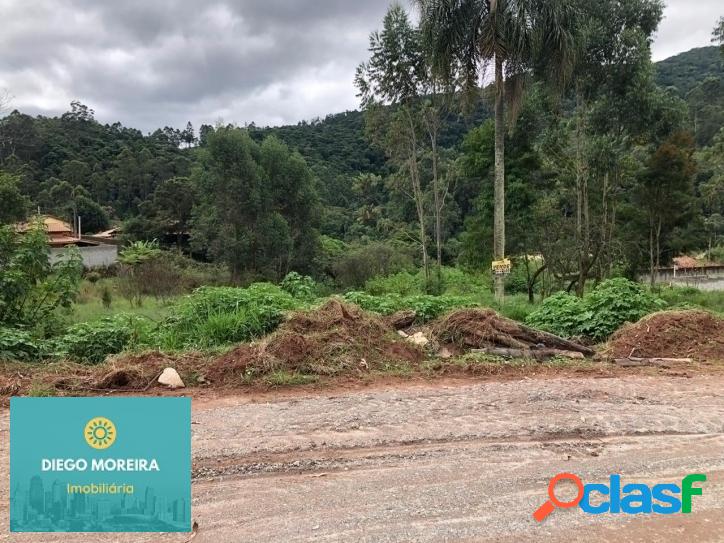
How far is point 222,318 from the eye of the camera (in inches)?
304

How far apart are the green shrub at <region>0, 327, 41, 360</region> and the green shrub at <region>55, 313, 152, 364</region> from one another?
0.31 m

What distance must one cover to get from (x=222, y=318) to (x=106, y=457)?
5872 mm

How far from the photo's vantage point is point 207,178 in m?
27.2

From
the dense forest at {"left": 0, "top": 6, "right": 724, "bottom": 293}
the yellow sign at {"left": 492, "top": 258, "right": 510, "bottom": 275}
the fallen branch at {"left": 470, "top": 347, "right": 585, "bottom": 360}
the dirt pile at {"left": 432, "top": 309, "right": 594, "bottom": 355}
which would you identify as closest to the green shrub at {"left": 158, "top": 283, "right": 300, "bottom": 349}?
the dirt pile at {"left": 432, "top": 309, "right": 594, "bottom": 355}

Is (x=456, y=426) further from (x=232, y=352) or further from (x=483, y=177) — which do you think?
(x=483, y=177)

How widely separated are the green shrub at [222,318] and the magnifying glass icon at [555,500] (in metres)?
5.01

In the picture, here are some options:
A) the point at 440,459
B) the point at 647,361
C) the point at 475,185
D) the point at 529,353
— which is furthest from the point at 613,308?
the point at 475,185

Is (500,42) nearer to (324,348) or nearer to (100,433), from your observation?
(324,348)

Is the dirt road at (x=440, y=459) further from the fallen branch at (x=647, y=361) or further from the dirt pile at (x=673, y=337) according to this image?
the dirt pile at (x=673, y=337)

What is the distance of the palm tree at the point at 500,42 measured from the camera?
1167cm

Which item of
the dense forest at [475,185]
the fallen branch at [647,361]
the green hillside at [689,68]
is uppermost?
the green hillside at [689,68]

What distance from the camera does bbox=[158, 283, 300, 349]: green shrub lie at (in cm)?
758

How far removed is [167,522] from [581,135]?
1900 centimetres
